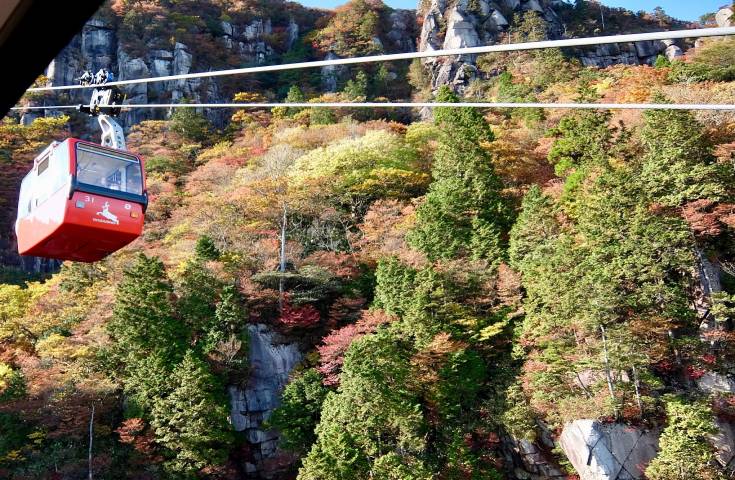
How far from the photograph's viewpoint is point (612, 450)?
16.4m

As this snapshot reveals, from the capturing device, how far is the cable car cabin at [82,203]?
762cm

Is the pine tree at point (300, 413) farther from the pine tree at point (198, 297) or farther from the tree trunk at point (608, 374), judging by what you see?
the tree trunk at point (608, 374)

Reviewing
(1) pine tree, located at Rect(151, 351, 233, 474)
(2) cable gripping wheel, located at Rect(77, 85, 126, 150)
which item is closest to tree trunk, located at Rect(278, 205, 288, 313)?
(1) pine tree, located at Rect(151, 351, 233, 474)

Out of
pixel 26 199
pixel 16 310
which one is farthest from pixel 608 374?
pixel 16 310

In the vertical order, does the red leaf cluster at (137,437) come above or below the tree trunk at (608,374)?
below

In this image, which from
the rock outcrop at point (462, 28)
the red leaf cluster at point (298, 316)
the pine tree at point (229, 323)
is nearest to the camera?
the pine tree at point (229, 323)

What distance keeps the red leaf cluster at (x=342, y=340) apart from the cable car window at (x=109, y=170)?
12.4 meters

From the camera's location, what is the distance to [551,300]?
18422mm

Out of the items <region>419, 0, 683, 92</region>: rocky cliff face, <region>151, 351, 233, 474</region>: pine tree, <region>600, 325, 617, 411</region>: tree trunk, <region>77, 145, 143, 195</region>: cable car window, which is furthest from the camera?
<region>419, 0, 683, 92</region>: rocky cliff face

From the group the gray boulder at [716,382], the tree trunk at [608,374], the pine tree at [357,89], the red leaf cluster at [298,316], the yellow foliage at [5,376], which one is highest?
the pine tree at [357,89]

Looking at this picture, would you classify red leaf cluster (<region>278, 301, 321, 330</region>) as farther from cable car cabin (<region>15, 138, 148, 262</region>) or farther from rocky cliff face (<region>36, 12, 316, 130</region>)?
rocky cliff face (<region>36, 12, 316, 130</region>)

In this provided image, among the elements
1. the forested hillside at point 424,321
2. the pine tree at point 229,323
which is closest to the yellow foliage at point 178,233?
the forested hillside at point 424,321

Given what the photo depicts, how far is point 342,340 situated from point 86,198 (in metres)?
13.4

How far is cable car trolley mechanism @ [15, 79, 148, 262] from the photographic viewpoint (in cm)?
757
